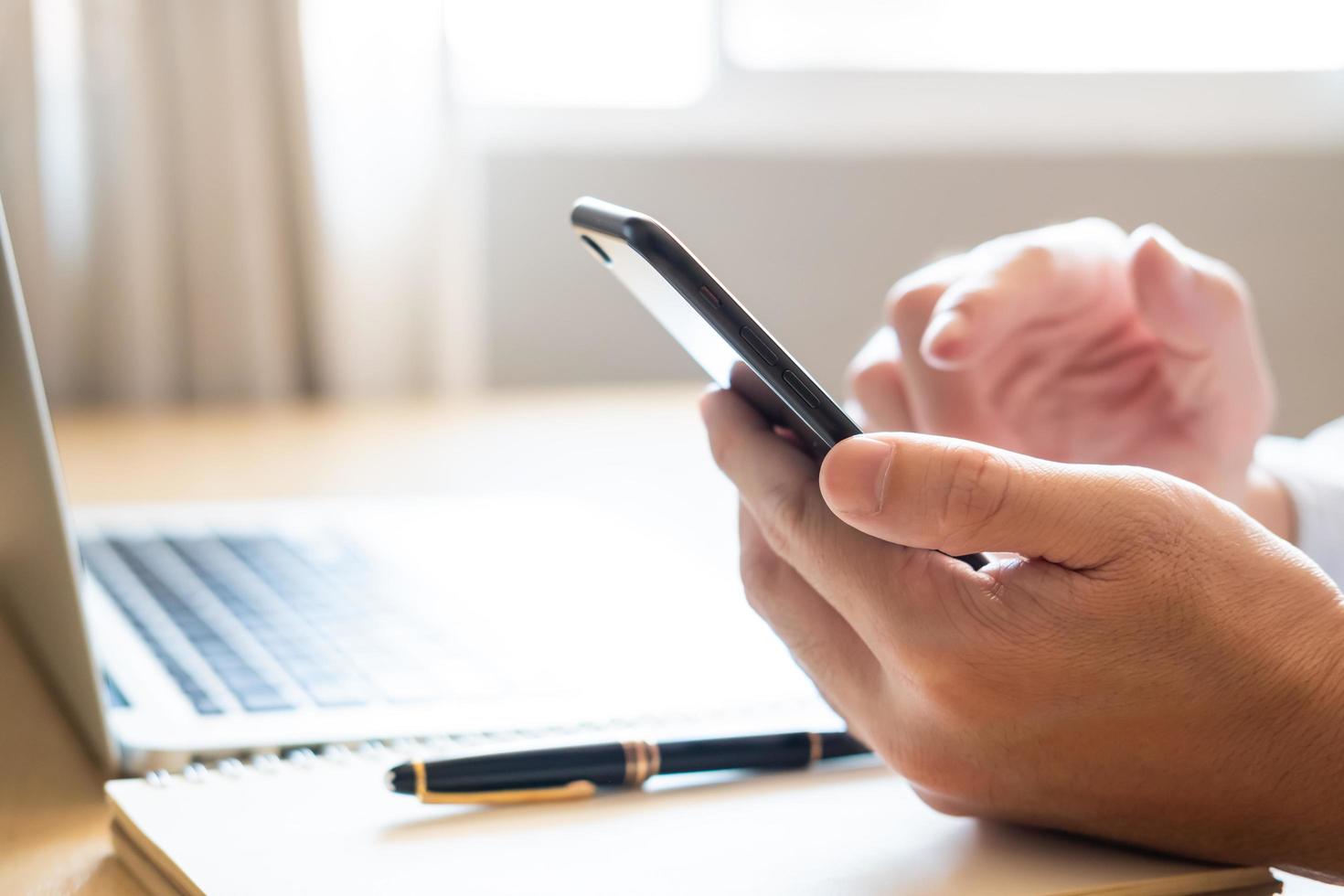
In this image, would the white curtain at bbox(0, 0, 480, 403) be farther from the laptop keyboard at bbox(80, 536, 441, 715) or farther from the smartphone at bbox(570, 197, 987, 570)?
the smartphone at bbox(570, 197, 987, 570)

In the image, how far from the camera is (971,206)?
230 centimetres

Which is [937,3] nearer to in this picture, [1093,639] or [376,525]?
[376,525]

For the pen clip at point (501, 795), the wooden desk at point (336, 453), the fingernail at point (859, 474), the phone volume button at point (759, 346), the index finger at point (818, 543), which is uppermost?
the phone volume button at point (759, 346)

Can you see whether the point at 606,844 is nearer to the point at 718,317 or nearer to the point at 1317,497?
the point at 718,317

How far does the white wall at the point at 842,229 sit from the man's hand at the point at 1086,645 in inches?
65.1

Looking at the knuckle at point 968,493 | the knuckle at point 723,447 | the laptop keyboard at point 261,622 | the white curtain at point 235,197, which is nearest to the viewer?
the knuckle at point 968,493

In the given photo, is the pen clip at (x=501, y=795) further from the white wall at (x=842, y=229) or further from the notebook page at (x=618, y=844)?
the white wall at (x=842, y=229)

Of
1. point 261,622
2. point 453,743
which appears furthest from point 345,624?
point 453,743

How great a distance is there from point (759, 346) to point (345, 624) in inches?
14.7

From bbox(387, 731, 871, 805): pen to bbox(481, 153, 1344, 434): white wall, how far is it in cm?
160

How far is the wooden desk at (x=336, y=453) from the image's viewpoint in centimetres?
58

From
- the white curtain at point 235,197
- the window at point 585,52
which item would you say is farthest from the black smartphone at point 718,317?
the window at point 585,52

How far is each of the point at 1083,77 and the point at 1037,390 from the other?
177 centimetres

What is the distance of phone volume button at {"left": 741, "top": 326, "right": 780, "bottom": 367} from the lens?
0.39 m
